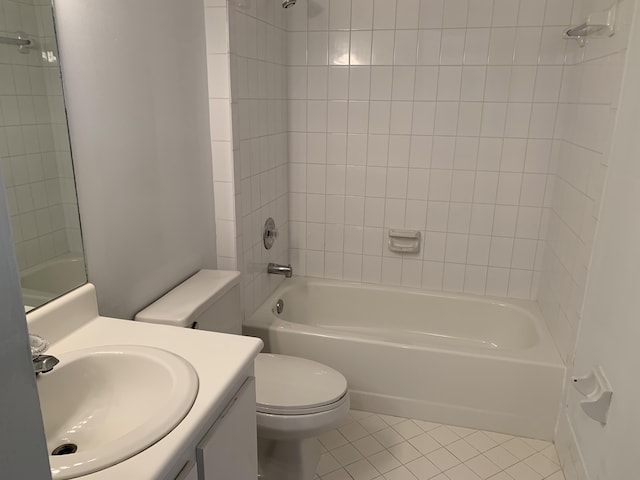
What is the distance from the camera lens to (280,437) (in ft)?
5.37

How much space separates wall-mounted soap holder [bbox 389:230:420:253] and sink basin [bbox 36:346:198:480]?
1744 mm

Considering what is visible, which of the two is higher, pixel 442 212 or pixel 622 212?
pixel 622 212

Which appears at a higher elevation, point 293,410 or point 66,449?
point 66,449

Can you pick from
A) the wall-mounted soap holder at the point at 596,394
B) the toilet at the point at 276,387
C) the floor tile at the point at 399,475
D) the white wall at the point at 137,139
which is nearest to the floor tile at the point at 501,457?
the floor tile at the point at 399,475

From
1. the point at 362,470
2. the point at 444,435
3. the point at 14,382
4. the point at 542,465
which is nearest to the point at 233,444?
the point at 14,382

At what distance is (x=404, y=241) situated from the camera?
268 centimetres

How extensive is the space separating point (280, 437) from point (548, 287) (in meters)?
1.51

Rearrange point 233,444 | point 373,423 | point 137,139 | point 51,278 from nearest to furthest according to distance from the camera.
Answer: point 233,444 < point 51,278 < point 137,139 < point 373,423

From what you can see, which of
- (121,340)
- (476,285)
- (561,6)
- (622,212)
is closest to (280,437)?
(121,340)

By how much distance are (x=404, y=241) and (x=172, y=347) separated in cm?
172

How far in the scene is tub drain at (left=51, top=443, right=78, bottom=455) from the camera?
1026 millimetres

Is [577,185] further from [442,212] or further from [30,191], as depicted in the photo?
[30,191]

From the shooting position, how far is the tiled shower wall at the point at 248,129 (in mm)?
1854

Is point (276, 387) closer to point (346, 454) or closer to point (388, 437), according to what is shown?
point (346, 454)
